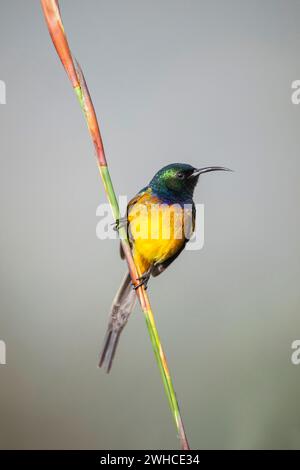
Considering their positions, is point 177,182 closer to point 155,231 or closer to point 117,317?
point 155,231

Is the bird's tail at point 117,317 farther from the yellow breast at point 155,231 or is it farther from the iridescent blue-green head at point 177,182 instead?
the iridescent blue-green head at point 177,182

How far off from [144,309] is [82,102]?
1.48ft

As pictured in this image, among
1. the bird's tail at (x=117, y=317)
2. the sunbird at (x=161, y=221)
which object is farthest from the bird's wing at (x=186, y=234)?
A: the bird's tail at (x=117, y=317)

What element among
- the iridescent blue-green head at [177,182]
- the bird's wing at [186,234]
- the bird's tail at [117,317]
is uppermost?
the iridescent blue-green head at [177,182]

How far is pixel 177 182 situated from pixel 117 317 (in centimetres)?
59

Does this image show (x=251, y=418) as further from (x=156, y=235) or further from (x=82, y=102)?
(x=82, y=102)

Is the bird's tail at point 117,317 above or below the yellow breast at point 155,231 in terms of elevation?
below

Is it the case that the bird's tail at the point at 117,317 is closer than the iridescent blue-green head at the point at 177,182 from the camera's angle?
Yes

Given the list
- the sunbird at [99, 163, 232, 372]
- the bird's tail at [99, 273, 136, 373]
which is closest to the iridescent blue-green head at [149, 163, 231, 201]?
the sunbird at [99, 163, 232, 372]

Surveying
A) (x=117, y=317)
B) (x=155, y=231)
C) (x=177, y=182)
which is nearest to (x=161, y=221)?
(x=155, y=231)

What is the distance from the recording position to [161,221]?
200cm

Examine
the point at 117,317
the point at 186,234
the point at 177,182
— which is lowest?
the point at 117,317

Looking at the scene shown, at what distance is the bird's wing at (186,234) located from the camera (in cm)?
204

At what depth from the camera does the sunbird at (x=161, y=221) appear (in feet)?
6.42
